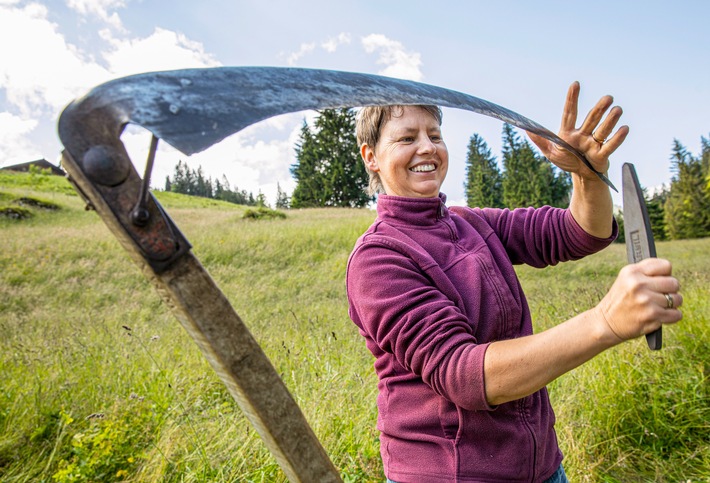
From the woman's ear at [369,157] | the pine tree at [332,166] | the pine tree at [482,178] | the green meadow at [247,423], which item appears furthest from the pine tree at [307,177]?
the woman's ear at [369,157]

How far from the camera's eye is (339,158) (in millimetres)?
33312

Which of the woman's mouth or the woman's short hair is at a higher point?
the woman's short hair

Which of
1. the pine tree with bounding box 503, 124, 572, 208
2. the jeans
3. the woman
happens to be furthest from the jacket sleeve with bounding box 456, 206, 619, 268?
the pine tree with bounding box 503, 124, 572, 208

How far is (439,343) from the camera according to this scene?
1.04 metres

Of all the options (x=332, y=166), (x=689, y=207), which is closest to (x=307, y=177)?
(x=332, y=166)

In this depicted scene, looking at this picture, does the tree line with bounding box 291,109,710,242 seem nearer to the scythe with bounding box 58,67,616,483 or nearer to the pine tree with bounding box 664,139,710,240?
the pine tree with bounding box 664,139,710,240

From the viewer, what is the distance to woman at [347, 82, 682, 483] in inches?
35.0

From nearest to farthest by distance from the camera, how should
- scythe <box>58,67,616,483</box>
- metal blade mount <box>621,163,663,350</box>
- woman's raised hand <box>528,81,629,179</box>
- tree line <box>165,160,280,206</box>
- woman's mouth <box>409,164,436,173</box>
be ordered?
scythe <box>58,67,616,483</box>, metal blade mount <box>621,163,663,350</box>, woman's raised hand <box>528,81,629,179</box>, woman's mouth <box>409,164,436,173</box>, tree line <box>165,160,280,206</box>

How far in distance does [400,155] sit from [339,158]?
32421 millimetres

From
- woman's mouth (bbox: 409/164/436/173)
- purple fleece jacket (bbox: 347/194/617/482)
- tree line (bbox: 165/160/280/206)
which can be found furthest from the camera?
tree line (bbox: 165/160/280/206)

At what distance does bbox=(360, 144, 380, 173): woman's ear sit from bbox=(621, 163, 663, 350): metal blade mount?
74cm

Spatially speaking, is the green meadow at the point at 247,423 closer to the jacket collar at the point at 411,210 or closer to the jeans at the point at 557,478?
the jeans at the point at 557,478

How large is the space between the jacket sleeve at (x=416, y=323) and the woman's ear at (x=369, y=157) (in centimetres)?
42

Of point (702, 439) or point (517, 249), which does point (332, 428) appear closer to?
point (517, 249)
